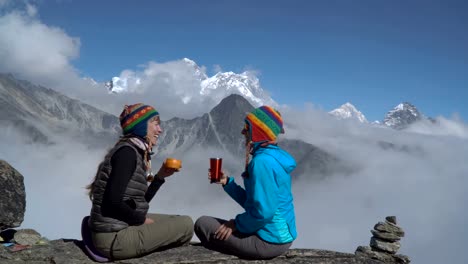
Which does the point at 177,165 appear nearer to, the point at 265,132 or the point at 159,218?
the point at 159,218

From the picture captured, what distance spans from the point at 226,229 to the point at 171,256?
1.65 metres

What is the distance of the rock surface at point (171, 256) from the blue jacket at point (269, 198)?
3.02 feet

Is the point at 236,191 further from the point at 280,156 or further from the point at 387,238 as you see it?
the point at 387,238

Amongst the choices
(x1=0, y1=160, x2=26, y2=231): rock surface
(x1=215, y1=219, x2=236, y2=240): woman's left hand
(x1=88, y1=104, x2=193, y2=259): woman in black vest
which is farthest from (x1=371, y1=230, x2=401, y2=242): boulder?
(x1=0, y1=160, x2=26, y2=231): rock surface

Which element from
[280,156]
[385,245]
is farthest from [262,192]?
[385,245]

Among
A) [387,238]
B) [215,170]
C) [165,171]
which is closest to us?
[215,170]

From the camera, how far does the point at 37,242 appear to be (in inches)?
490

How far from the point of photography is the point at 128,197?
31.1ft

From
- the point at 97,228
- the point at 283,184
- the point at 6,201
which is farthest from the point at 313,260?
the point at 6,201

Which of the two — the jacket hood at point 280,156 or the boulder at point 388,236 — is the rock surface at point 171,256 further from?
the boulder at point 388,236

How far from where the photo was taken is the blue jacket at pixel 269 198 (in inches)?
356

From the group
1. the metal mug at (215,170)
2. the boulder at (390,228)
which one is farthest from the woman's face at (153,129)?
the boulder at (390,228)

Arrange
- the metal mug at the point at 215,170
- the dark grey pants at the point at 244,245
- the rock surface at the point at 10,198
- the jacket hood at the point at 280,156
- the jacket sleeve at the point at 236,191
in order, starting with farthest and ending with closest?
the rock surface at the point at 10,198
the jacket sleeve at the point at 236,191
the metal mug at the point at 215,170
the dark grey pants at the point at 244,245
the jacket hood at the point at 280,156

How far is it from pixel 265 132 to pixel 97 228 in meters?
Answer: 4.78
